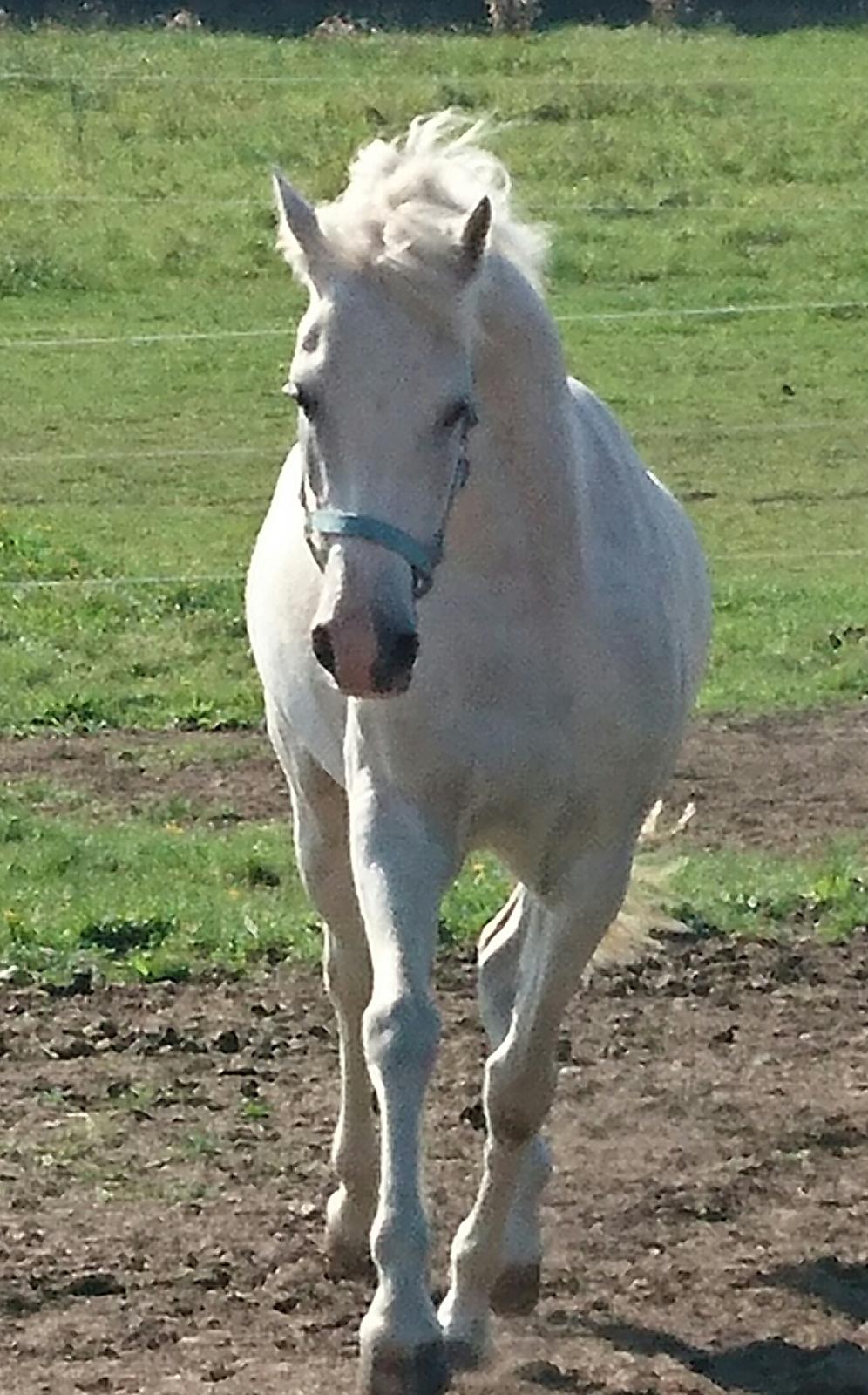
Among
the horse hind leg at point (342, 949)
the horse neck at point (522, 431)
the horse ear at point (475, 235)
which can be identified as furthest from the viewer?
the horse hind leg at point (342, 949)

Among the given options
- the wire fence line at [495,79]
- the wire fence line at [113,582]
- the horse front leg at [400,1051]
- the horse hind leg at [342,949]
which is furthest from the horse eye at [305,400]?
the wire fence line at [495,79]

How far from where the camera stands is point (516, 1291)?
16.2ft

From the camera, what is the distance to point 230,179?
21953mm

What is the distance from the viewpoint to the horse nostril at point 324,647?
12.0 feet

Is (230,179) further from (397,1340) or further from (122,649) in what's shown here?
(397,1340)

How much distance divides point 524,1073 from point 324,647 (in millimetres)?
1329

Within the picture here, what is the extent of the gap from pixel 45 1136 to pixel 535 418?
7.03 ft

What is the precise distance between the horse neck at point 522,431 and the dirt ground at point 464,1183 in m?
1.41

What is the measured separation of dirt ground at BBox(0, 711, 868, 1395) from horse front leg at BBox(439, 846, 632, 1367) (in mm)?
111

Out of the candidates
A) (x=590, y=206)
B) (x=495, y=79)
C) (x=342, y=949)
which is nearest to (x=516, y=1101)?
(x=342, y=949)

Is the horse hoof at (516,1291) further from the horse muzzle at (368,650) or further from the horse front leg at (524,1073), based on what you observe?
the horse muzzle at (368,650)

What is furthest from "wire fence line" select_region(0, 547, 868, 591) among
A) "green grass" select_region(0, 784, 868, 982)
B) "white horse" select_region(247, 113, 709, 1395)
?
"white horse" select_region(247, 113, 709, 1395)

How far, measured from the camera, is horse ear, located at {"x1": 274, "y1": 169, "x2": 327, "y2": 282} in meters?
A: 3.94

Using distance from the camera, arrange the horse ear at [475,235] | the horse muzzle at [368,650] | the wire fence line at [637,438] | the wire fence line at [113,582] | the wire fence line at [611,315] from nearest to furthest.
→ the horse muzzle at [368,650] → the horse ear at [475,235] → the wire fence line at [113,582] → the wire fence line at [637,438] → the wire fence line at [611,315]
